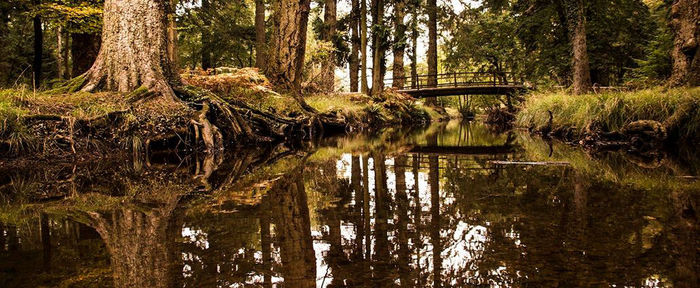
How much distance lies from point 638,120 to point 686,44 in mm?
2048

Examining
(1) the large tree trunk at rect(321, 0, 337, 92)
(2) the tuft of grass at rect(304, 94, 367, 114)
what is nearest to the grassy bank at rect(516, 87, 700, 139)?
(2) the tuft of grass at rect(304, 94, 367, 114)

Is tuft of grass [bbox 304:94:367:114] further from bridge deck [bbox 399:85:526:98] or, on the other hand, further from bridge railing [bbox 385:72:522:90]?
bridge deck [bbox 399:85:526:98]

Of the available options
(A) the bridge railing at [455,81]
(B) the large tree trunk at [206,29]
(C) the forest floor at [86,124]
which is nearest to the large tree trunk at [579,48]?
(C) the forest floor at [86,124]

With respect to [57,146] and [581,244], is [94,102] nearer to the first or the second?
[57,146]

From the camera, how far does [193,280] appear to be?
1.38 m

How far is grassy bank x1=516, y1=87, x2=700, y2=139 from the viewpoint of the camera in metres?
6.01

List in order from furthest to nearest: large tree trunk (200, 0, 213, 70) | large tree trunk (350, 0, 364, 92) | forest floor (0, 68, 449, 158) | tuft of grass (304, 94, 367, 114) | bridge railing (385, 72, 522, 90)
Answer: bridge railing (385, 72, 522, 90), large tree trunk (350, 0, 364, 92), large tree trunk (200, 0, 213, 70), tuft of grass (304, 94, 367, 114), forest floor (0, 68, 449, 158)

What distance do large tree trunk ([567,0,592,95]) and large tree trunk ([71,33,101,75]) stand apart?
39.4 feet

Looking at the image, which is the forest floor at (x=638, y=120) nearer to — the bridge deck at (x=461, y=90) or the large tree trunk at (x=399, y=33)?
the large tree trunk at (x=399, y=33)

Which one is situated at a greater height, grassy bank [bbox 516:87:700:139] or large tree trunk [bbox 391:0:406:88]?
large tree trunk [bbox 391:0:406:88]

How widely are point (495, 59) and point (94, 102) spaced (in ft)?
86.4

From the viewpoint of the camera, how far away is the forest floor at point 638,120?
19.8ft

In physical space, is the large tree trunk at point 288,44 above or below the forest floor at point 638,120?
above

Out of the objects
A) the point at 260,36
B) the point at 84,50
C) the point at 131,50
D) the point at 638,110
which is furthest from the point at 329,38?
the point at 638,110
